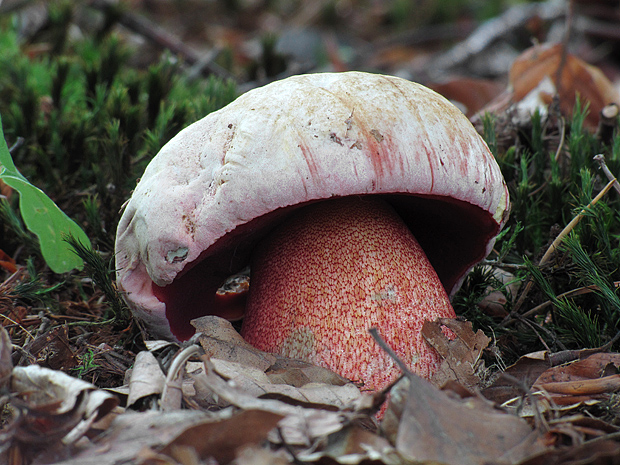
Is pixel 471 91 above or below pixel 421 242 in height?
above

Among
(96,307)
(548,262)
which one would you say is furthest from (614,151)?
(96,307)

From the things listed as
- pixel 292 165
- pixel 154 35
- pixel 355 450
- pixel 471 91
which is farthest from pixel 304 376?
pixel 154 35

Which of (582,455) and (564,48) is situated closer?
(582,455)

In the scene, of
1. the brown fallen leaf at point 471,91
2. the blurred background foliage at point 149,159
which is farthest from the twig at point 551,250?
the brown fallen leaf at point 471,91

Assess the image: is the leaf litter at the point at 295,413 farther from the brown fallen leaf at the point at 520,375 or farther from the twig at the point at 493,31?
the twig at the point at 493,31

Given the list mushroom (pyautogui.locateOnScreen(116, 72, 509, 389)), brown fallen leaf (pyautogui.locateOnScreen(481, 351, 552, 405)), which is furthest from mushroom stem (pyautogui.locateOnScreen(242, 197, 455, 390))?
brown fallen leaf (pyautogui.locateOnScreen(481, 351, 552, 405))

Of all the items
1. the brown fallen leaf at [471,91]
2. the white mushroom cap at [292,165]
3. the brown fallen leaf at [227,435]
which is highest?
the white mushroom cap at [292,165]

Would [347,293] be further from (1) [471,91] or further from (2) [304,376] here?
(1) [471,91]
